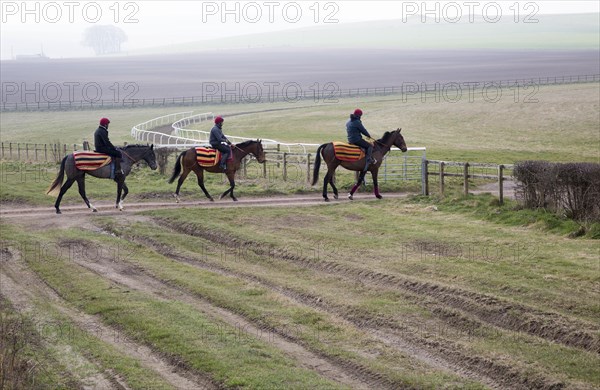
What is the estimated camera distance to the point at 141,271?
55.8 feet

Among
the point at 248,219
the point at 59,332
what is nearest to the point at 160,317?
the point at 59,332

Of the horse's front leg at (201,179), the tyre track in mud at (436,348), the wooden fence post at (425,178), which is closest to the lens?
the tyre track in mud at (436,348)

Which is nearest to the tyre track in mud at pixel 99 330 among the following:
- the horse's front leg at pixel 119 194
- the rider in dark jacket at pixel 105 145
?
the rider in dark jacket at pixel 105 145

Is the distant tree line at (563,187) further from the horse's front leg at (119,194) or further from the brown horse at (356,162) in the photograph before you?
the horse's front leg at (119,194)

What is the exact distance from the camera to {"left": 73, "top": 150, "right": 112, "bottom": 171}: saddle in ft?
75.0

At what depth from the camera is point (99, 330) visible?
13.2 m

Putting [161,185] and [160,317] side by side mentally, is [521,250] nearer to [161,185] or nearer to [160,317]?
[160,317]

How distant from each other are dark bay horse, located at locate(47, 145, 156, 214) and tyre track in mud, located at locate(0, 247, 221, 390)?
4.61 meters

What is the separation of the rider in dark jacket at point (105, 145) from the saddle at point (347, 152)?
5.86 m

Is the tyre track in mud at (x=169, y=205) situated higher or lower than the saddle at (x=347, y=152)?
lower

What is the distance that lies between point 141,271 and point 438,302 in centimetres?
592

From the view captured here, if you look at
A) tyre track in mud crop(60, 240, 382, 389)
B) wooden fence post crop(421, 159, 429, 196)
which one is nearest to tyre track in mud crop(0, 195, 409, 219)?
wooden fence post crop(421, 159, 429, 196)

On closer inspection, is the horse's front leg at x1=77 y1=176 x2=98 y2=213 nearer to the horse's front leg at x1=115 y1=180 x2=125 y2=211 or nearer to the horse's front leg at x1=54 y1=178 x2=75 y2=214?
the horse's front leg at x1=54 y1=178 x2=75 y2=214

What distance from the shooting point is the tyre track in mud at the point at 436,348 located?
10867 millimetres
